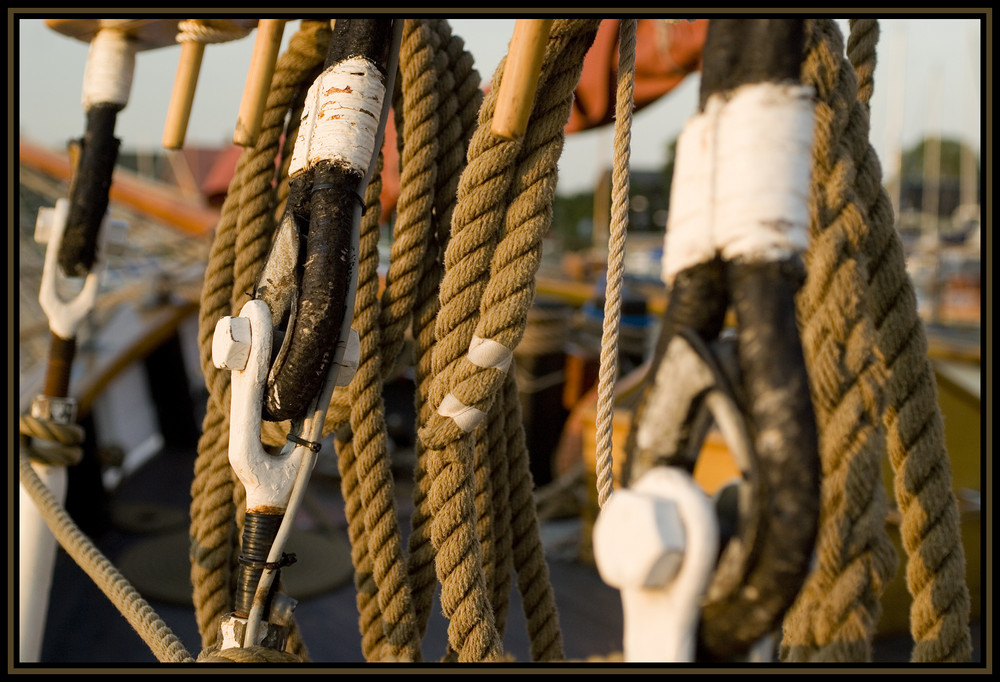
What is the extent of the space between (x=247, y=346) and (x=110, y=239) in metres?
0.83

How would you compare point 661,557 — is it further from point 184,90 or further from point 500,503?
point 184,90

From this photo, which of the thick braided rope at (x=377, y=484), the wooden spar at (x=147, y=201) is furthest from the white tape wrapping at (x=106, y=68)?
the wooden spar at (x=147, y=201)

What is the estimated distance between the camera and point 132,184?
8.91 m

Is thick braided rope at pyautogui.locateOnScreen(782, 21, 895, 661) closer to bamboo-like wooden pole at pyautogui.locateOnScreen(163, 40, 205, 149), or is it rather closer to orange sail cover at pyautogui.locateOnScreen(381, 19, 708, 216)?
bamboo-like wooden pole at pyautogui.locateOnScreen(163, 40, 205, 149)

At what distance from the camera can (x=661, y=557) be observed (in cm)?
44

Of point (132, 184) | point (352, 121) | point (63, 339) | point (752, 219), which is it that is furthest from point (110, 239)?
point (132, 184)

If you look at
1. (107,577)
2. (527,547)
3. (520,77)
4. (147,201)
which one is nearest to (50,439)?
(107,577)

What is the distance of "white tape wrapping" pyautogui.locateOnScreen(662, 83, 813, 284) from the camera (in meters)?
0.48

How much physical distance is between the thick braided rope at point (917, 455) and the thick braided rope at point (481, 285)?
32 centimetres

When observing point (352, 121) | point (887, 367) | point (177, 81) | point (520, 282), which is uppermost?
point (177, 81)

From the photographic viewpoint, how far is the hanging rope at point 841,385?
18.5 inches

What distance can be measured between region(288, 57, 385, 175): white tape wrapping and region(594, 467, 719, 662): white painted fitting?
1.67ft

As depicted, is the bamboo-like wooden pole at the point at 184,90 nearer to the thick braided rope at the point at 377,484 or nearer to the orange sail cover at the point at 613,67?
the thick braided rope at the point at 377,484
